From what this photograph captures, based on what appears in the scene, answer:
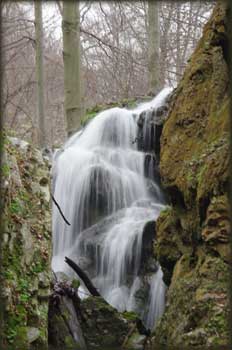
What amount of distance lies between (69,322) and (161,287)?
2.22 m

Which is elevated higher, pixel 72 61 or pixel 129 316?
pixel 72 61

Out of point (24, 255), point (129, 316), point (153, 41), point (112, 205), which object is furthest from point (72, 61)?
point (24, 255)

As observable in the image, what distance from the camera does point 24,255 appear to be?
12.2 ft

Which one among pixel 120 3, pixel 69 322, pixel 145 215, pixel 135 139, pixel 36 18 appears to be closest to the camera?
pixel 69 322

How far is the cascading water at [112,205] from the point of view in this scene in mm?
6949

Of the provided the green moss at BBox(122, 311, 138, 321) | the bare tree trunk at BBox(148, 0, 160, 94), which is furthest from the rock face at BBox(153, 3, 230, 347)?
the bare tree trunk at BBox(148, 0, 160, 94)

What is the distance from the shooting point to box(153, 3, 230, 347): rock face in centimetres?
362

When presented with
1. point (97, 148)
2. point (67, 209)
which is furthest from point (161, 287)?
point (97, 148)

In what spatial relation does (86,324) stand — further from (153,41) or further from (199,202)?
(153,41)

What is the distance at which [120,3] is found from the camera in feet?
36.8

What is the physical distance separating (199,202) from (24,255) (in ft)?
5.29

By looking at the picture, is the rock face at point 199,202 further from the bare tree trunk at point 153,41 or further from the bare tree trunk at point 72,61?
the bare tree trunk at point 153,41

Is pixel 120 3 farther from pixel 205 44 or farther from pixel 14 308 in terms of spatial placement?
pixel 14 308

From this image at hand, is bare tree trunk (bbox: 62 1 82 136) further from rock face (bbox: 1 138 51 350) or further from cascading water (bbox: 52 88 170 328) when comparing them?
rock face (bbox: 1 138 51 350)
